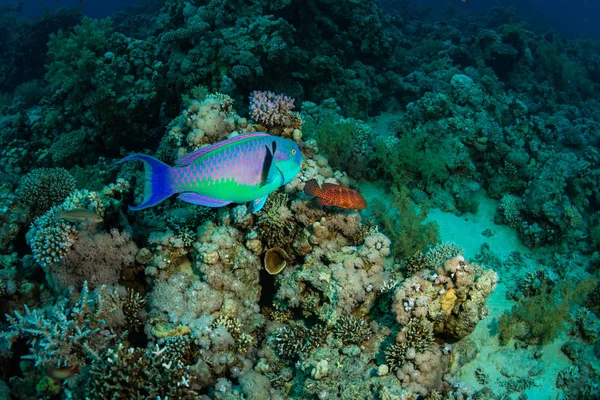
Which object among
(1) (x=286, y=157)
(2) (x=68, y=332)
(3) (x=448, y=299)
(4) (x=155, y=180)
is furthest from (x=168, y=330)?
(3) (x=448, y=299)

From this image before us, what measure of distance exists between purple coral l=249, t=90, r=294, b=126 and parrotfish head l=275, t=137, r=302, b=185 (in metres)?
2.98

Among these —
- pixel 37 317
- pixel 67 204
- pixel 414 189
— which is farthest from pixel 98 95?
pixel 414 189

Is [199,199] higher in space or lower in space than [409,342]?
higher

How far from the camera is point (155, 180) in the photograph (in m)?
2.65

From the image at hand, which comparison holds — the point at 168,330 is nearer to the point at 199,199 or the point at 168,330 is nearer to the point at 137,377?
the point at 137,377

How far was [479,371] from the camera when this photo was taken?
4820 mm

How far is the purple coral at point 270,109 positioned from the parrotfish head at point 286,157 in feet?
9.78

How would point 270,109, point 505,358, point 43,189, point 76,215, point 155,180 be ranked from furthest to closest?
point 43,189, point 270,109, point 505,358, point 76,215, point 155,180

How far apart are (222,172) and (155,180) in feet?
1.61

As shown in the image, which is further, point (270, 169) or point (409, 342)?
point (409, 342)

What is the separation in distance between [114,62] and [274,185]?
10.5 meters

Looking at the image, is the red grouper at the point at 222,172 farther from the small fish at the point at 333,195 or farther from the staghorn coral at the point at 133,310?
the staghorn coral at the point at 133,310

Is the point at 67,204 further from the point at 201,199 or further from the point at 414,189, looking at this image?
the point at 414,189

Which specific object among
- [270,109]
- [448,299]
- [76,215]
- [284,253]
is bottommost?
[284,253]
